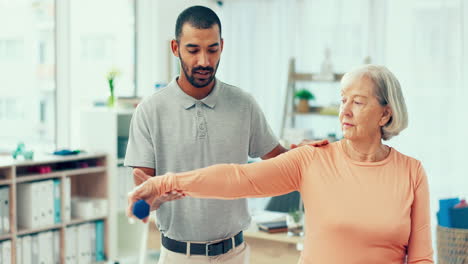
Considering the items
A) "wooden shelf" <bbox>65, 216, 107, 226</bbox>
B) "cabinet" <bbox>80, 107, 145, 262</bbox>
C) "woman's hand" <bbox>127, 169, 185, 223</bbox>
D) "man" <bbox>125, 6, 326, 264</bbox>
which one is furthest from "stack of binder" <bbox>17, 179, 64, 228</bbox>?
"woman's hand" <bbox>127, 169, 185, 223</bbox>

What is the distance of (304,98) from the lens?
5219 mm

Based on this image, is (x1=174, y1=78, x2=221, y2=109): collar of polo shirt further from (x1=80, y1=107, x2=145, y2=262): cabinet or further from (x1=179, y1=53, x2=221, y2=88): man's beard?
(x1=80, y1=107, x2=145, y2=262): cabinet

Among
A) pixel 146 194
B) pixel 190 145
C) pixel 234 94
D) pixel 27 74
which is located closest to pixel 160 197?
pixel 146 194

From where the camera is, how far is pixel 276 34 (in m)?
5.60

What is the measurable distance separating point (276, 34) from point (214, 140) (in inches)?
150

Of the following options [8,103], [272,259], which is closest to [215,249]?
[272,259]

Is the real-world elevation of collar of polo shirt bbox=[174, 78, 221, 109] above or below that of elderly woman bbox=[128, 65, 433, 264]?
above

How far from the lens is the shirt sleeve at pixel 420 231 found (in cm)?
158

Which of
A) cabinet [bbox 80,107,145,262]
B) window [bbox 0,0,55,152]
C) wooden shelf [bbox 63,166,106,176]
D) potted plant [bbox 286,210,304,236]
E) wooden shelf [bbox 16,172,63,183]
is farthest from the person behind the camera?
cabinet [bbox 80,107,145,262]

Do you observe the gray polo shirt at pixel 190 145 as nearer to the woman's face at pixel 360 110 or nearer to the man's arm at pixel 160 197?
the man's arm at pixel 160 197

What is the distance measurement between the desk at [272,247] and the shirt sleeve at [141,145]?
5.09 feet

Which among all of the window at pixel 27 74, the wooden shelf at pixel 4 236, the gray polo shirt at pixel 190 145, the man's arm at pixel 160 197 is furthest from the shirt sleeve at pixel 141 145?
the window at pixel 27 74

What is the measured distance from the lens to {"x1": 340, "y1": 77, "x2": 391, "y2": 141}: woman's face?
63.8 inches

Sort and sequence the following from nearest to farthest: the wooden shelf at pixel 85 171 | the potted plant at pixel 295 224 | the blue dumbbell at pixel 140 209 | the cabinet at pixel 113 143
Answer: the blue dumbbell at pixel 140 209 < the potted plant at pixel 295 224 < the wooden shelf at pixel 85 171 < the cabinet at pixel 113 143
